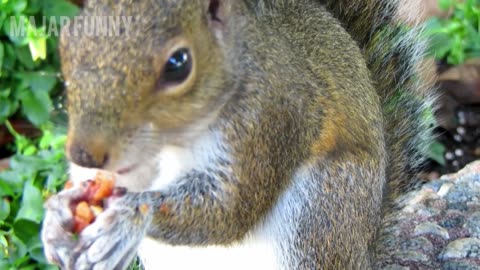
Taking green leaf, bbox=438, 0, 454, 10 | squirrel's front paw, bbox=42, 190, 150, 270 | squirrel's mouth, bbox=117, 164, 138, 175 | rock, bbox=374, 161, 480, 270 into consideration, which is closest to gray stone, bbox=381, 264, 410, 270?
rock, bbox=374, 161, 480, 270

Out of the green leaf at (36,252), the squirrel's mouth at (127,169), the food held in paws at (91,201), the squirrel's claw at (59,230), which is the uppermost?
the squirrel's mouth at (127,169)

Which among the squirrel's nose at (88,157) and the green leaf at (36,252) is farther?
the green leaf at (36,252)

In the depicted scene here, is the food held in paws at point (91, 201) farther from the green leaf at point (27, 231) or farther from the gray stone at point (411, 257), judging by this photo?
the green leaf at point (27, 231)

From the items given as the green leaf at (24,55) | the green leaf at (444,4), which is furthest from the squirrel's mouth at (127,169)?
the green leaf at (444,4)

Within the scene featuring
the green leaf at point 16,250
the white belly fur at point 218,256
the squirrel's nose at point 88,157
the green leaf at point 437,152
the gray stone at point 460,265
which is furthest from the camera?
the green leaf at point 437,152

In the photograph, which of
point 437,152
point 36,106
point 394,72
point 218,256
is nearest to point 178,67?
point 218,256

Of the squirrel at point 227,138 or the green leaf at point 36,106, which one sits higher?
the squirrel at point 227,138

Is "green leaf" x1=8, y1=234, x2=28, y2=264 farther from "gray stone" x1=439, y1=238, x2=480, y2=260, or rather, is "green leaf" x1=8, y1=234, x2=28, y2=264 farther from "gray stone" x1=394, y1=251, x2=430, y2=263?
"gray stone" x1=439, y1=238, x2=480, y2=260

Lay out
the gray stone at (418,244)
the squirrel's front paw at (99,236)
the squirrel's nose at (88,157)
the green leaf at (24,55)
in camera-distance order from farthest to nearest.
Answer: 1. the green leaf at (24,55)
2. the gray stone at (418,244)
3. the squirrel's front paw at (99,236)
4. the squirrel's nose at (88,157)
